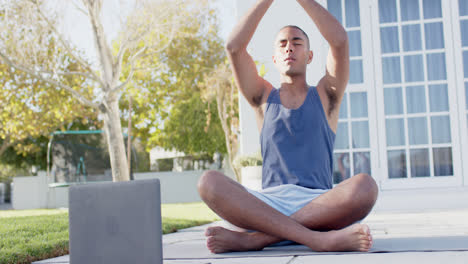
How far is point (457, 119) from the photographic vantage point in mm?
6137

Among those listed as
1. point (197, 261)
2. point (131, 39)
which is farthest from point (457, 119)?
point (131, 39)

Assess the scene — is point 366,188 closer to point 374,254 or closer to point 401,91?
point 374,254

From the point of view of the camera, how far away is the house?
6172 millimetres

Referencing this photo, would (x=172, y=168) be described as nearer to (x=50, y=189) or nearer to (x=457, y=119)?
(x=50, y=189)

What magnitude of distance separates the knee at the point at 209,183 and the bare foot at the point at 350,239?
0.53m

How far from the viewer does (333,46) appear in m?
2.46

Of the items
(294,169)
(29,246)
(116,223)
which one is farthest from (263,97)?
(29,246)

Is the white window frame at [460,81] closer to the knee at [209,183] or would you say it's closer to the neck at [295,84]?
the neck at [295,84]

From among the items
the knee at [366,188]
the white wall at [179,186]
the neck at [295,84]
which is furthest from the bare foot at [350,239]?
the white wall at [179,186]

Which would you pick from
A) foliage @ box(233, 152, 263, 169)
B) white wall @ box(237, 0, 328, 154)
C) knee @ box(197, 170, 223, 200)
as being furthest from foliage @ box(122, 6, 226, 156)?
knee @ box(197, 170, 223, 200)

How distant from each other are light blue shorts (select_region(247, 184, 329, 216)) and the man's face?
1.89ft

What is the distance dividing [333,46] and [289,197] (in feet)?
2.37

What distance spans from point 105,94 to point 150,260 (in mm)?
8632

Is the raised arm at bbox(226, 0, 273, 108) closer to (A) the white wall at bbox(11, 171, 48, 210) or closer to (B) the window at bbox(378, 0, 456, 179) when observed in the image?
(B) the window at bbox(378, 0, 456, 179)
